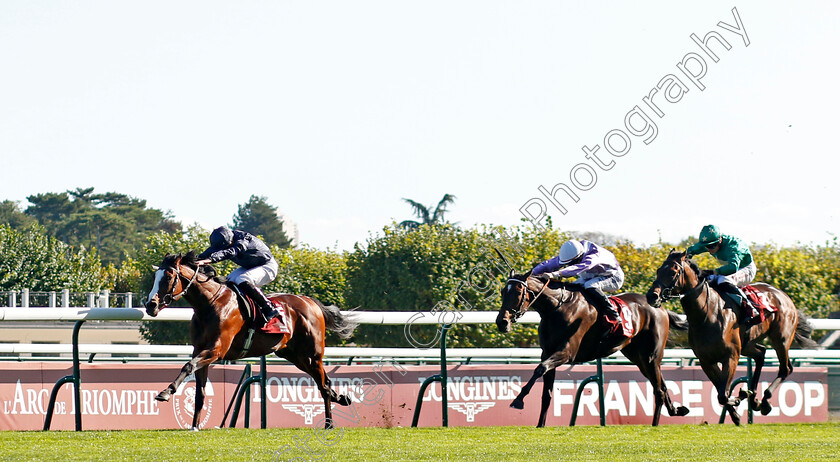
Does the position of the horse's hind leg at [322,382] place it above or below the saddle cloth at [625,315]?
below

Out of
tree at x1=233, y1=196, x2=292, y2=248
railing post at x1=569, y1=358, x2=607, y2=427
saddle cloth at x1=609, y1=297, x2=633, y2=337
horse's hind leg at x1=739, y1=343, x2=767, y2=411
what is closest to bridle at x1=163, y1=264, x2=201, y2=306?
saddle cloth at x1=609, y1=297, x2=633, y2=337

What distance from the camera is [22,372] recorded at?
9336 millimetres

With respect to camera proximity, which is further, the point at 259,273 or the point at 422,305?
the point at 422,305

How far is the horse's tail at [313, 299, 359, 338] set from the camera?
9.05 metres

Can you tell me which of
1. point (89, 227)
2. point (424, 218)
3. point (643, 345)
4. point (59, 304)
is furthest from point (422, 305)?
point (89, 227)

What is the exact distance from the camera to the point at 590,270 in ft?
30.2

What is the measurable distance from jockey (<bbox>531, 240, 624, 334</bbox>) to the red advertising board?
2128mm

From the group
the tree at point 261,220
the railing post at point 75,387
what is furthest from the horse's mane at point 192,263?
the tree at point 261,220

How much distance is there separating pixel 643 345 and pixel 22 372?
19.1 ft

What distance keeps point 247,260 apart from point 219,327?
0.85m

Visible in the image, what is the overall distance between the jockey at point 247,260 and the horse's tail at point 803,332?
5.57 metres

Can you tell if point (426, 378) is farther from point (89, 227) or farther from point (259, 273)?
point (89, 227)

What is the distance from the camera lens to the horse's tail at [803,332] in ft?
34.4

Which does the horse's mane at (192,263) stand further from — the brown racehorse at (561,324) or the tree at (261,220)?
the tree at (261,220)
